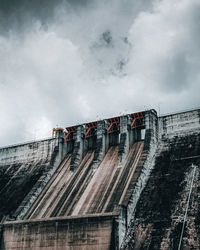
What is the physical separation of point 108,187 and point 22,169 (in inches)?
641

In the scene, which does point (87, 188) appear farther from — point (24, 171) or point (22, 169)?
point (22, 169)

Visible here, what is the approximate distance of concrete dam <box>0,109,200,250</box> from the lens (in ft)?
102

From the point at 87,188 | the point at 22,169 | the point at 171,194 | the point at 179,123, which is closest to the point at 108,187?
the point at 87,188

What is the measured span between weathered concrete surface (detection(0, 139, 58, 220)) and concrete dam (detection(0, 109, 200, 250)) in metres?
0.16

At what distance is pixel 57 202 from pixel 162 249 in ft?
46.6

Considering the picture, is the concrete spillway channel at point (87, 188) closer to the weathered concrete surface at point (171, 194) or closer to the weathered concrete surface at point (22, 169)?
the weathered concrete surface at point (22, 169)

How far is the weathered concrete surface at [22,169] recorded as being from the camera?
44.1 m

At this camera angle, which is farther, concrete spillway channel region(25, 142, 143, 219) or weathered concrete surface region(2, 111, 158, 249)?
concrete spillway channel region(25, 142, 143, 219)

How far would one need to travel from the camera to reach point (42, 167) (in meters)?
48.0

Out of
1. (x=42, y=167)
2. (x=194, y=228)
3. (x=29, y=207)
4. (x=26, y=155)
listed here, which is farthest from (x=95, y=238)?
(x=26, y=155)

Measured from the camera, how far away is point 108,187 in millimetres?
37844

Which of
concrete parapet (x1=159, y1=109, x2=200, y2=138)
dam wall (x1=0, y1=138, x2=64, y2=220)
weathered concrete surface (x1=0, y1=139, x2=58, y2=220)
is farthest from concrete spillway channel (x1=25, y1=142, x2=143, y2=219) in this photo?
concrete parapet (x1=159, y1=109, x2=200, y2=138)

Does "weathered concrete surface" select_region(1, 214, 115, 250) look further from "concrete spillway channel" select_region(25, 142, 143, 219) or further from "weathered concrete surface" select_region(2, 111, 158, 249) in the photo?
"concrete spillway channel" select_region(25, 142, 143, 219)

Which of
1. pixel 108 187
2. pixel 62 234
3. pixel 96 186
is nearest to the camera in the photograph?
pixel 62 234
